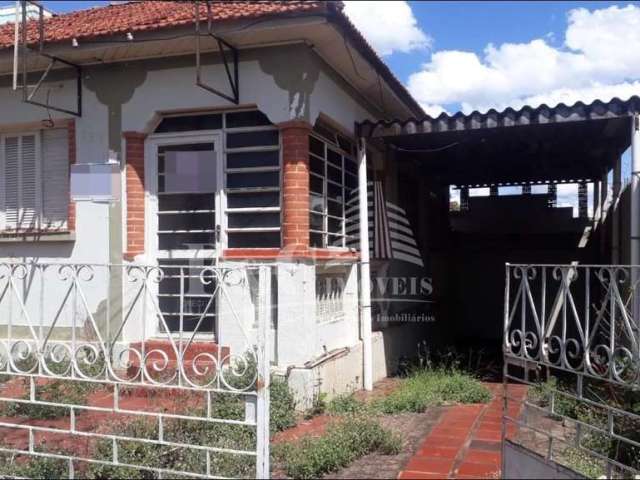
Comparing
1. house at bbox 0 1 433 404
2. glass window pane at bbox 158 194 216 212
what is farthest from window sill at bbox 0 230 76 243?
glass window pane at bbox 158 194 216 212

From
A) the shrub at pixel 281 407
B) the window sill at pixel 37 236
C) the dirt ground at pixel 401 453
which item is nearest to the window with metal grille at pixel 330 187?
the shrub at pixel 281 407

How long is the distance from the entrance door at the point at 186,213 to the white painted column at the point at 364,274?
6.07ft

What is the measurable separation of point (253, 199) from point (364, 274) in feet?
6.04

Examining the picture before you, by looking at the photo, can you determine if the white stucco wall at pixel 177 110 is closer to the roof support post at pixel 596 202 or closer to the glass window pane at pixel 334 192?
the glass window pane at pixel 334 192

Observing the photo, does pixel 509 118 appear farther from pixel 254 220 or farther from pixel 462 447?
pixel 462 447

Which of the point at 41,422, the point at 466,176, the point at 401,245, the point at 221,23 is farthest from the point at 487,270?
the point at 41,422

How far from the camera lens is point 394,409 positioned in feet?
19.4

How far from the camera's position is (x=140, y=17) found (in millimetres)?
6648

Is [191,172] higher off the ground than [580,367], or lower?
higher

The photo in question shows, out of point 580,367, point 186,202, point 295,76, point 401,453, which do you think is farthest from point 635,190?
point 186,202

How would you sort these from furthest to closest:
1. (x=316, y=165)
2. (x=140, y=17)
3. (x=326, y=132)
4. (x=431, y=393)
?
(x=326, y=132) → (x=316, y=165) → (x=140, y=17) → (x=431, y=393)

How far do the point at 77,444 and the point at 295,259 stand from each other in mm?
2615

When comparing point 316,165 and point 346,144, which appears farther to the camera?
point 346,144

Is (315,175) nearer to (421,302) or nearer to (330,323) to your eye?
(330,323)
